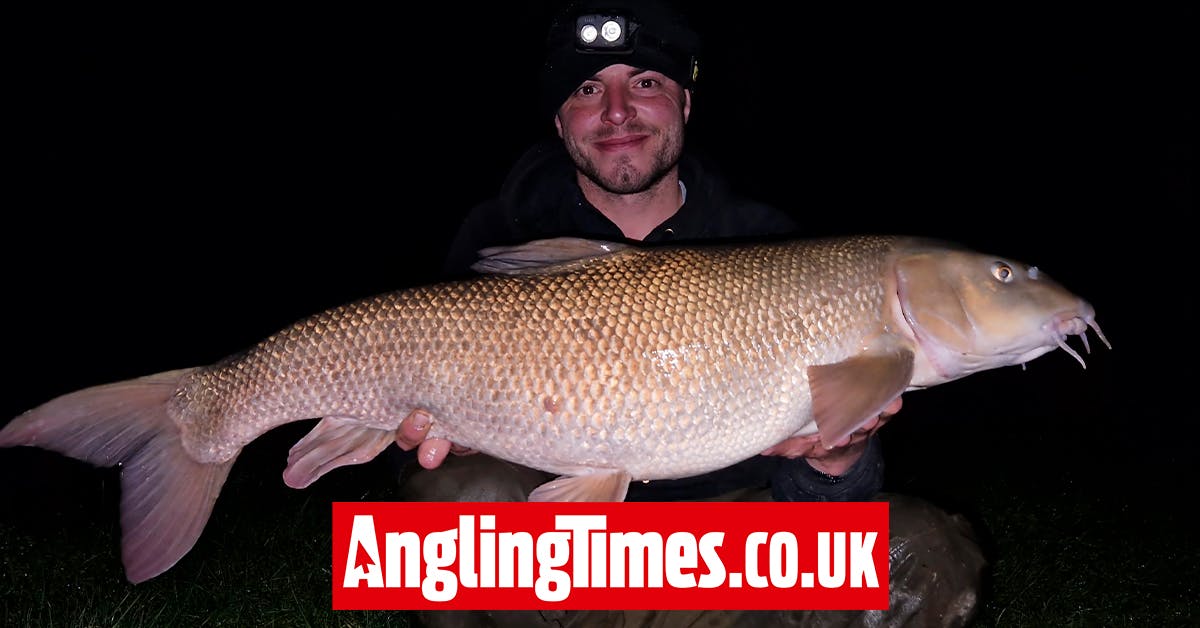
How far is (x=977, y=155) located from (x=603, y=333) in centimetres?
2079

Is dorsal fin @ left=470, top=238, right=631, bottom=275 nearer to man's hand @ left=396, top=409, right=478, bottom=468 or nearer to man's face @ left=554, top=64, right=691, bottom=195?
man's hand @ left=396, top=409, right=478, bottom=468

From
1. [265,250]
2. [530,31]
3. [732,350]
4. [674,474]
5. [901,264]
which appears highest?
[530,31]

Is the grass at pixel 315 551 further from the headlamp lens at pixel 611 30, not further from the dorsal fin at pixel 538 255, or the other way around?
the headlamp lens at pixel 611 30

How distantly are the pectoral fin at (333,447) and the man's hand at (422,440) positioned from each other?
0.13 feet

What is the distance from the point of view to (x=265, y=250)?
44.6 feet

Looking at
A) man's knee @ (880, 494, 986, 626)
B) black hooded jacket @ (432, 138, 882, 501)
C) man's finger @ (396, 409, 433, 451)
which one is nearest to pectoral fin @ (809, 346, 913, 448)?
man's knee @ (880, 494, 986, 626)

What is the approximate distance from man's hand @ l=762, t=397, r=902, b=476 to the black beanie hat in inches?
46.3

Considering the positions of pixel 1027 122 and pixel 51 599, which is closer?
pixel 51 599

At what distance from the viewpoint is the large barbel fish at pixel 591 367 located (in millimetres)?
1688

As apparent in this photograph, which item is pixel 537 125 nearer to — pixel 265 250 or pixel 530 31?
pixel 530 31

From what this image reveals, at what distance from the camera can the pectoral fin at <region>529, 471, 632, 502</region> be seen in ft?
5.71

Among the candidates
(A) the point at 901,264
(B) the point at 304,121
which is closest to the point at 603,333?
(A) the point at 901,264

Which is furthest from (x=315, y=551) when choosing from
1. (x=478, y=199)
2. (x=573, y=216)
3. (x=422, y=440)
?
(x=478, y=199)

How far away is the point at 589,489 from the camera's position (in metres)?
1.75
